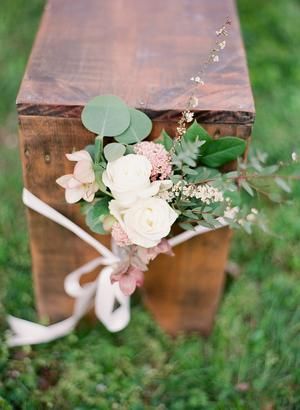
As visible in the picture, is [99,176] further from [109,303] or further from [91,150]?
[109,303]

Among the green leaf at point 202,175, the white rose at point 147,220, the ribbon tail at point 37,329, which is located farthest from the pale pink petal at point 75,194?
the ribbon tail at point 37,329

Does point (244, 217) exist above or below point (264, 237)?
above

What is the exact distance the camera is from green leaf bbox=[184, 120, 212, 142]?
4.09 feet

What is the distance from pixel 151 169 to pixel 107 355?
2.44 ft

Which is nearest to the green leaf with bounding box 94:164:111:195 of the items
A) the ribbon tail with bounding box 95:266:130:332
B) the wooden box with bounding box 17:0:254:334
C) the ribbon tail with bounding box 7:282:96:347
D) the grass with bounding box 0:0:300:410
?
the wooden box with bounding box 17:0:254:334

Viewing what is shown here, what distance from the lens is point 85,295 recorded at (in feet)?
5.35

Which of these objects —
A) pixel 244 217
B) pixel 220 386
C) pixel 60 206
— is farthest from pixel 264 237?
pixel 60 206

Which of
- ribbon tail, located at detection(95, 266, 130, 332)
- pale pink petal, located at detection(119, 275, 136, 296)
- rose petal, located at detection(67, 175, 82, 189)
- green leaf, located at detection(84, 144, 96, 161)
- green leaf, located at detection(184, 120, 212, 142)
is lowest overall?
ribbon tail, located at detection(95, 266, 130, 332)

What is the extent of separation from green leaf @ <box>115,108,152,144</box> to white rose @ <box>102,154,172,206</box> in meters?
0.09

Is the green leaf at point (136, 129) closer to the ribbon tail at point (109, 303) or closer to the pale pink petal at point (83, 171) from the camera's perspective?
the pale pink petal at point (83, 171)

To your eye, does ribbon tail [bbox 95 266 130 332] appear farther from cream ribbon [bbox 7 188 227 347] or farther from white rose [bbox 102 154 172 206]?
white rose [bbox 102 154 172 206]

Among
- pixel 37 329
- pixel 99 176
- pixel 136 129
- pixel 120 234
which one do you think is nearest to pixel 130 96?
pixel 136 129

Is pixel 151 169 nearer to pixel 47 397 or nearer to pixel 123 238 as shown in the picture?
pixel 123 238

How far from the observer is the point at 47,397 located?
1571mm
